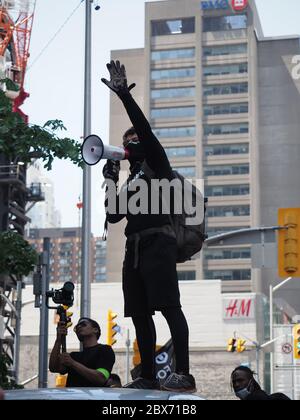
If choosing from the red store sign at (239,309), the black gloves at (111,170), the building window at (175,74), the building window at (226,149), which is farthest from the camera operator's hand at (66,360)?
the building window at (175,74)

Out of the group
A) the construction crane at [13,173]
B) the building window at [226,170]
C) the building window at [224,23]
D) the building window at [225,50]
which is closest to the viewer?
the construction crane at [13,173]

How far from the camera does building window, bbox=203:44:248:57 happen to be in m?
126

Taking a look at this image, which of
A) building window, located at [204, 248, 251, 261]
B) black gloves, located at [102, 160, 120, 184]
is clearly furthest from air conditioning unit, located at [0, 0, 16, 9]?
building window, located at [204, 248, 251, 261]

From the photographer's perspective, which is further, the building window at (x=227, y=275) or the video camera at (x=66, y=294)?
the building window at (x=227, y=275)

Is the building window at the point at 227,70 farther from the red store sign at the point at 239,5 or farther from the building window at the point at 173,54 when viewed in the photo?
Result: the red store sign at the point at 239,5

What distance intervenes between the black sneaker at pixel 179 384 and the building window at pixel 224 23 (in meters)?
123

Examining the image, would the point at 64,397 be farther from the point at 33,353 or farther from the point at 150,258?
the point at 33,353

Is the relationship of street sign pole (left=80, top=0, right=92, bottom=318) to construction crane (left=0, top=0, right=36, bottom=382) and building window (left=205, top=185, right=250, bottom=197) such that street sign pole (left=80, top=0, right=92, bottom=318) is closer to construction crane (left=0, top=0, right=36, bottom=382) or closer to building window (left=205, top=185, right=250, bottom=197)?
construction crane (left=0, top=0, right=36, bottom=382)

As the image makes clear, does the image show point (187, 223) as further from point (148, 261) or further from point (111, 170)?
point (111, 170)

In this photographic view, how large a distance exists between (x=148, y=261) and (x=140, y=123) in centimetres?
96

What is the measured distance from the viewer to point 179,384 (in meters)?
5.87

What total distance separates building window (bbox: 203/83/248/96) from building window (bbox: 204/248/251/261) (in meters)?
21.7

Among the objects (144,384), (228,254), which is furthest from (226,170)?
(144,384)
